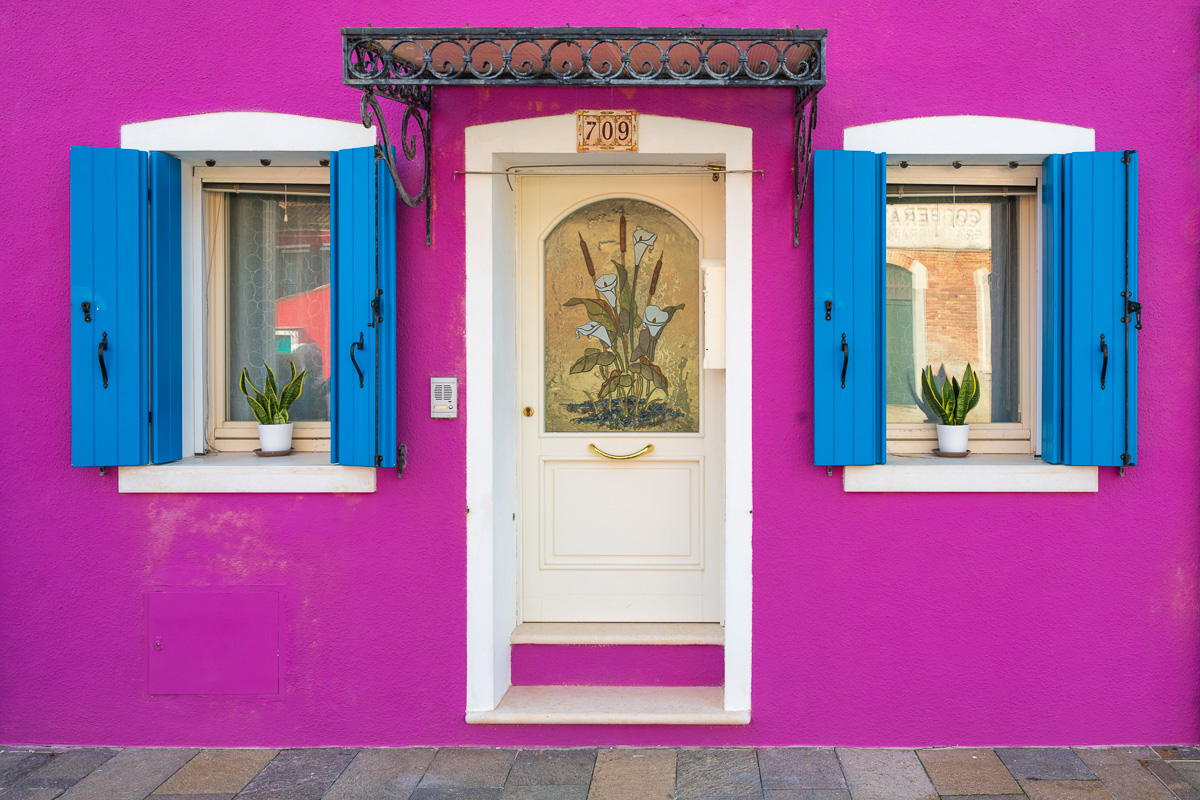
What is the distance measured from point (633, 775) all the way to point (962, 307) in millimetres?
2728

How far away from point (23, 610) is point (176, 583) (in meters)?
0.73

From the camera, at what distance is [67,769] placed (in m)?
3.55

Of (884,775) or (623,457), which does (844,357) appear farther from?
(884,775)

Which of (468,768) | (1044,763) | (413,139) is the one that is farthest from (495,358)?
(1044,763)

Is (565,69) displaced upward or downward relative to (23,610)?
upward

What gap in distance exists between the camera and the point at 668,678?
155 inches

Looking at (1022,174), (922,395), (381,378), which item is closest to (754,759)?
(922,395)

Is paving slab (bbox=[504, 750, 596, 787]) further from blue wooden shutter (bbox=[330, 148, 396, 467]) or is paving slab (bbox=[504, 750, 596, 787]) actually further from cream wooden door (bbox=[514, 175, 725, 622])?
blue wooden shutter (bbox=[330, 148, 396, 467])

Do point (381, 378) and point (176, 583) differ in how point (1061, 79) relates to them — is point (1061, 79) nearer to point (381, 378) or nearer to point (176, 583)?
point (381, 378)

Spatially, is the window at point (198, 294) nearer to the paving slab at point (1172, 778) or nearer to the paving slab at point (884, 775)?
the paving slab at point (884, 775)

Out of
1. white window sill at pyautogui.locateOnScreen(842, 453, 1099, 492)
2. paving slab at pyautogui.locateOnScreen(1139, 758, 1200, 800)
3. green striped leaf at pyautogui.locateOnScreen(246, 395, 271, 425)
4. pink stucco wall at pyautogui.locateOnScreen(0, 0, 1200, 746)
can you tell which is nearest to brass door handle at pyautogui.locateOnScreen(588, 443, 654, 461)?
pink stucco wall at pyautogui.locateOnScreen(0, 0, 1200, 746)

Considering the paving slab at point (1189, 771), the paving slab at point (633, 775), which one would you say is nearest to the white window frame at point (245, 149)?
the paving slab at point (633, 775)

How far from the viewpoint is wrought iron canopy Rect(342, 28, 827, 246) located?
119 inches

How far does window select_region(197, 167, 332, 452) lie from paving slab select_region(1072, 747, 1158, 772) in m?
3.83
